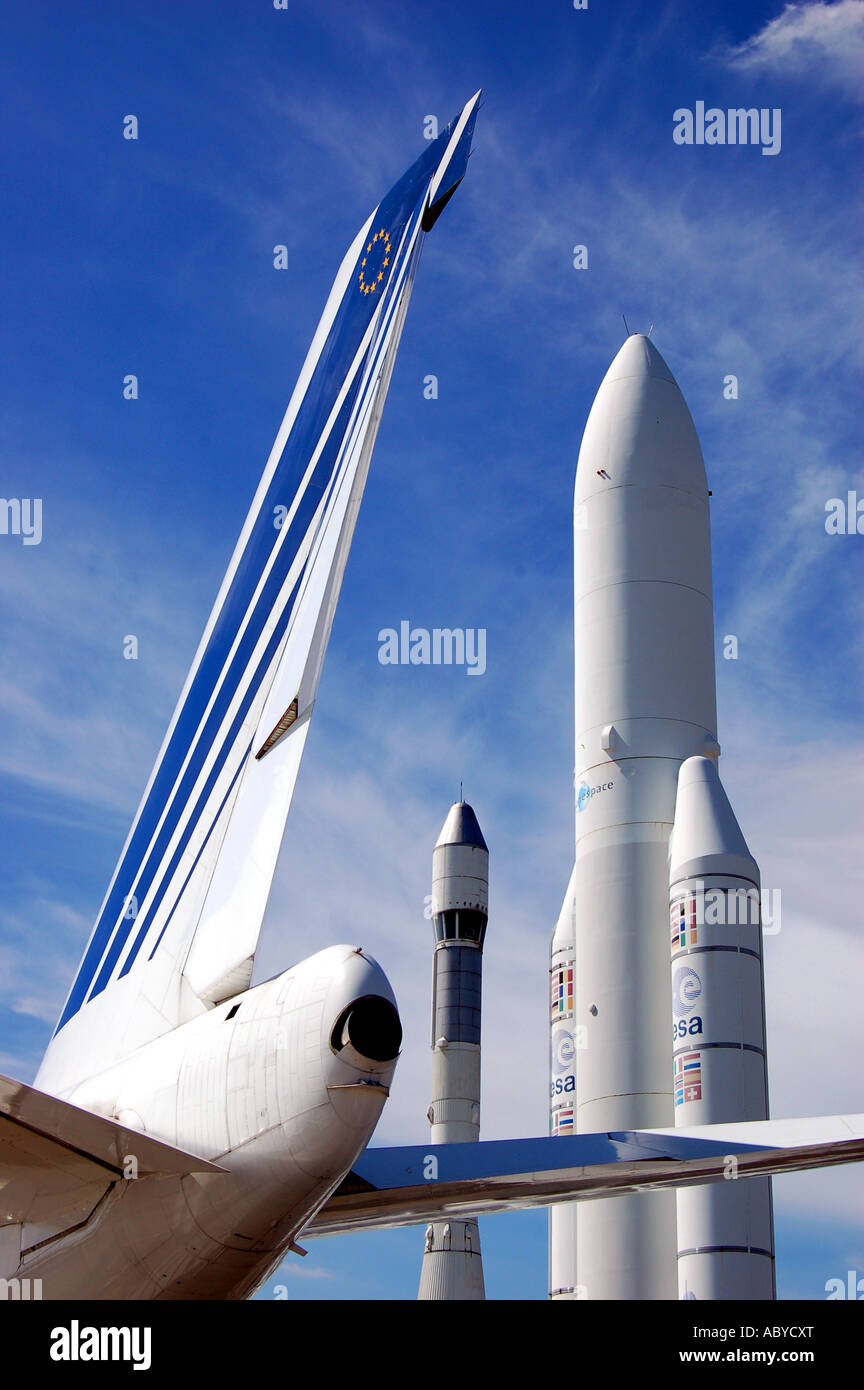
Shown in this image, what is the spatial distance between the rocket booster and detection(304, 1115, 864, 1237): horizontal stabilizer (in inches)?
583

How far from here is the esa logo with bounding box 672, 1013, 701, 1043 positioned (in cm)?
1873

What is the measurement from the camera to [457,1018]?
31.5 metres

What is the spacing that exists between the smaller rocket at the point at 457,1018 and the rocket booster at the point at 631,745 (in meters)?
5.18

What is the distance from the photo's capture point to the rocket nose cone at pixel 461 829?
1313 inches

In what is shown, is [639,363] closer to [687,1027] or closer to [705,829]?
[705,829]

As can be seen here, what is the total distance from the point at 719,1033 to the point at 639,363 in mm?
11677

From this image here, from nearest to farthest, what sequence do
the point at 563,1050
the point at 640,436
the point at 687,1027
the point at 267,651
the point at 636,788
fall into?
the point at 267,651 < the point at 687,1027 < the point at 636,788 < the point at 640,436 < the point at 563,1050

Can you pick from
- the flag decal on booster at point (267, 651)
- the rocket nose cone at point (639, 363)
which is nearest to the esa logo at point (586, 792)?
the rocket nose cone at point (639, 363)

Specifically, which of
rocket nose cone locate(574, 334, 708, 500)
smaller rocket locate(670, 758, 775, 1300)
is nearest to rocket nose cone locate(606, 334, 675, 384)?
rocket nose cone locate(574, 334, 708, 500)

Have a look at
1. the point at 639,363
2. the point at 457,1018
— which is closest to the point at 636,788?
the point at 639,363

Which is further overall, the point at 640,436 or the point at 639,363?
the point at 639,363

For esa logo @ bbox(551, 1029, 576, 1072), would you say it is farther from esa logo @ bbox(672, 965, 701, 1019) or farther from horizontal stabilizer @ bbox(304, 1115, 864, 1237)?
horizontal stabilizer @ bbox(304, 1115, 864, 1237)
